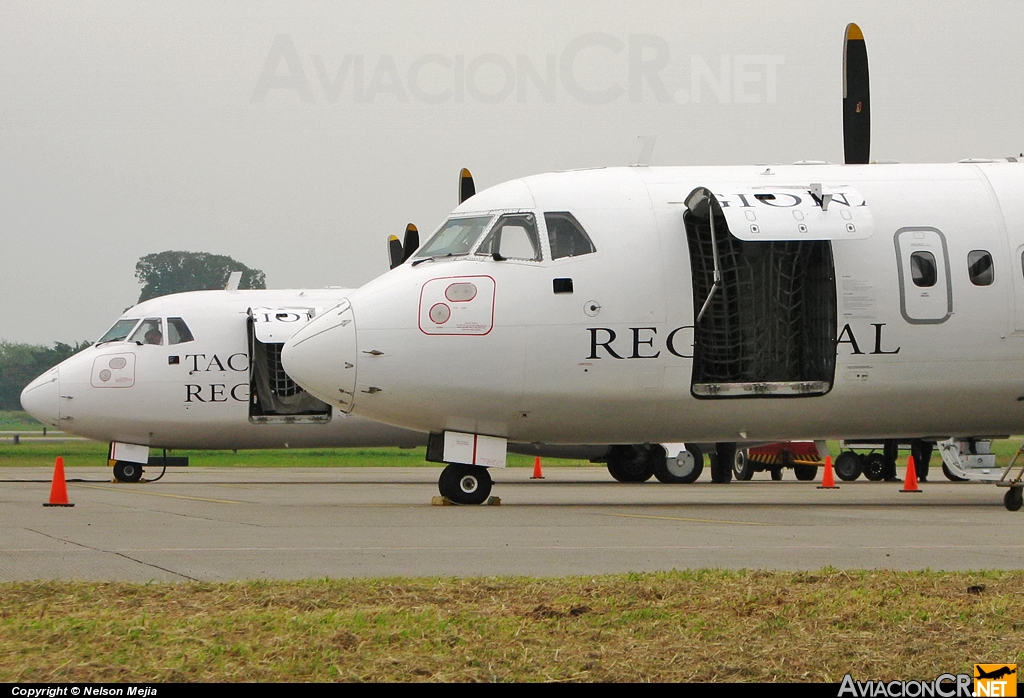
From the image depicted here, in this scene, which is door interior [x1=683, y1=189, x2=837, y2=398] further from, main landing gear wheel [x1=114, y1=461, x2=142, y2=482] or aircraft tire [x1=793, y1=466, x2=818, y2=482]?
aircraft tire [x1=793, y1=466, x2=818, y2=482]

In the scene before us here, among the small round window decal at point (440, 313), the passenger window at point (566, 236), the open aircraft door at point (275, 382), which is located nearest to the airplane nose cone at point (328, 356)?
the small round window decal at point (440, 313)

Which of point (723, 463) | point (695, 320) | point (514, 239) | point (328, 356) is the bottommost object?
point (723, 463)

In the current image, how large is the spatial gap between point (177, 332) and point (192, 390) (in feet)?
3.72

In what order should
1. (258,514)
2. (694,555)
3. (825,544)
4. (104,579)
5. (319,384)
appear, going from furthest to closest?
(319,384), (258,514), (825,544), (694,555), (104,579)

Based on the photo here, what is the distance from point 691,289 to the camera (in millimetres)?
14969

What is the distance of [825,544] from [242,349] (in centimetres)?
1499

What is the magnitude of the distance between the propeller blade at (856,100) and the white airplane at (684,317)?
4.18 feet

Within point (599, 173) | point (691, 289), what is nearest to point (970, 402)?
point (691, 289)

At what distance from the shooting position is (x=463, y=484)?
50.3 ft

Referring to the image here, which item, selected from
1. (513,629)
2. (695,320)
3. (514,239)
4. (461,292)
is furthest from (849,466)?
(513,629)

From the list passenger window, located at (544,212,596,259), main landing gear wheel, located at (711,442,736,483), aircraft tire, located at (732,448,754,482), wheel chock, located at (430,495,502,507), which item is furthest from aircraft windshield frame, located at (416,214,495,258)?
aircraft tire, located at (732,448,754,482)

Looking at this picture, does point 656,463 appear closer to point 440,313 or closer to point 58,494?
point 440,313

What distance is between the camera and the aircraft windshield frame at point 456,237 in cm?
1512

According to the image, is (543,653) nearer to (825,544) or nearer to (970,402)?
(825,544)
